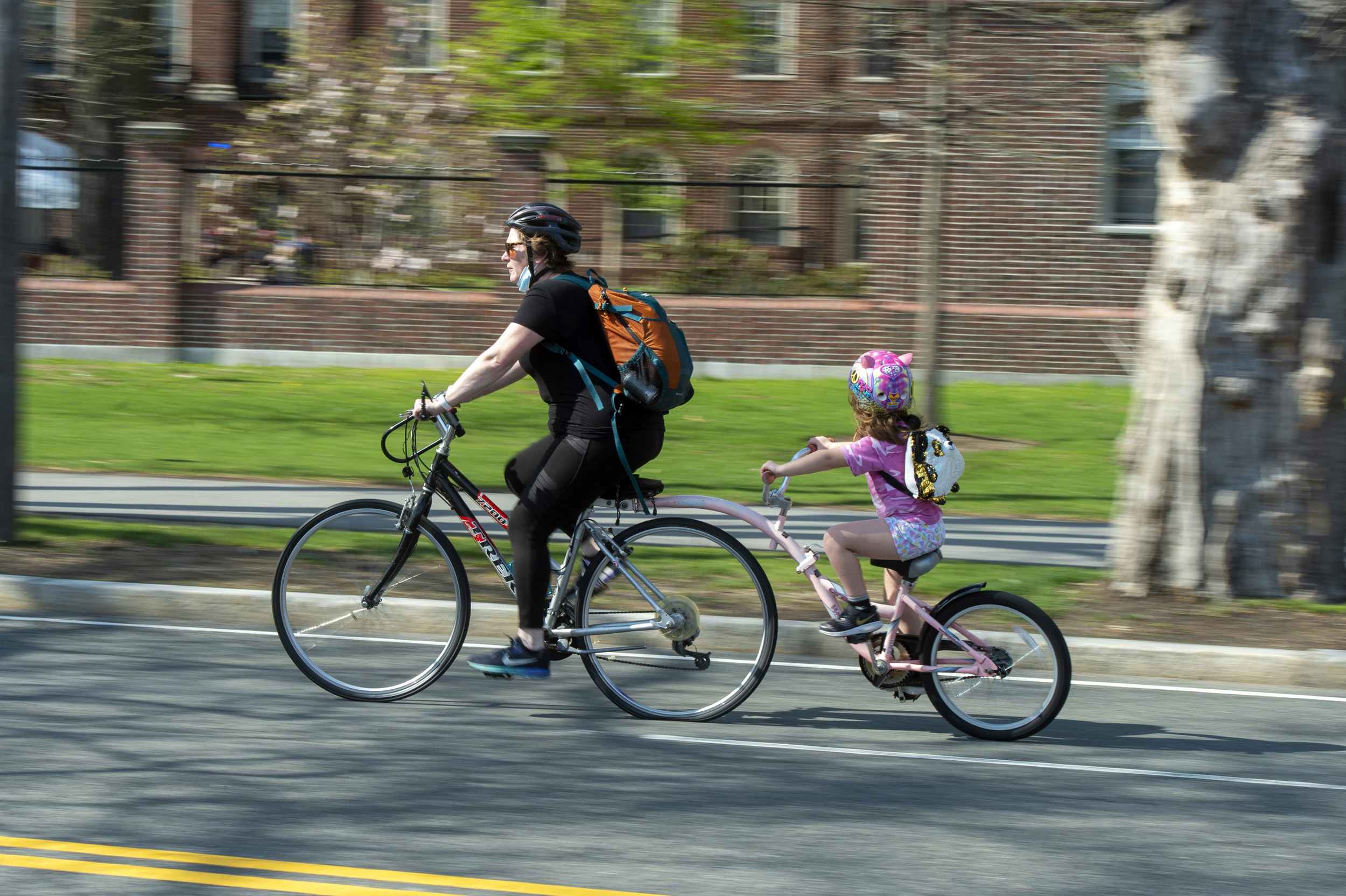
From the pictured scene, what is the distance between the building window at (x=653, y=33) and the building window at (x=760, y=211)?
186 centimetres

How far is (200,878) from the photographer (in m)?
4.10

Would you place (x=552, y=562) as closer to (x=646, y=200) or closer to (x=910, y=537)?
(x=910, y=537)

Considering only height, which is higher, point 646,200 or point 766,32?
point 766,32

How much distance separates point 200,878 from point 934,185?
33.8 ft

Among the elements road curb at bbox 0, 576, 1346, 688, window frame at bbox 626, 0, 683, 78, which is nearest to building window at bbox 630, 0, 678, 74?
window frame at bbox 626, 0, 683, 78

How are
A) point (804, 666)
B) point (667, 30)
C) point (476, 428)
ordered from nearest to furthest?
1. point (804, 666)
2. point (476, 428)
3. point (667, 30)

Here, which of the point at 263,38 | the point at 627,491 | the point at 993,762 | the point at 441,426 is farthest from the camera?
the point at 263,38

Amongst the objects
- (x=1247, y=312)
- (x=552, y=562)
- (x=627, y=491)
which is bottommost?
(x=552, y=562)

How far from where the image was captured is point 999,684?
581 cm

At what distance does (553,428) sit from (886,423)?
1.32m

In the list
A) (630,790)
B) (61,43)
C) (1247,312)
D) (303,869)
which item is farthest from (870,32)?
(61,43)

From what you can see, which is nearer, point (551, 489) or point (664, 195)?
point (551, 489)

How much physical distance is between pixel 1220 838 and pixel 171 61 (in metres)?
27.2

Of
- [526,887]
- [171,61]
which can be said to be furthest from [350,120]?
[526,887]
